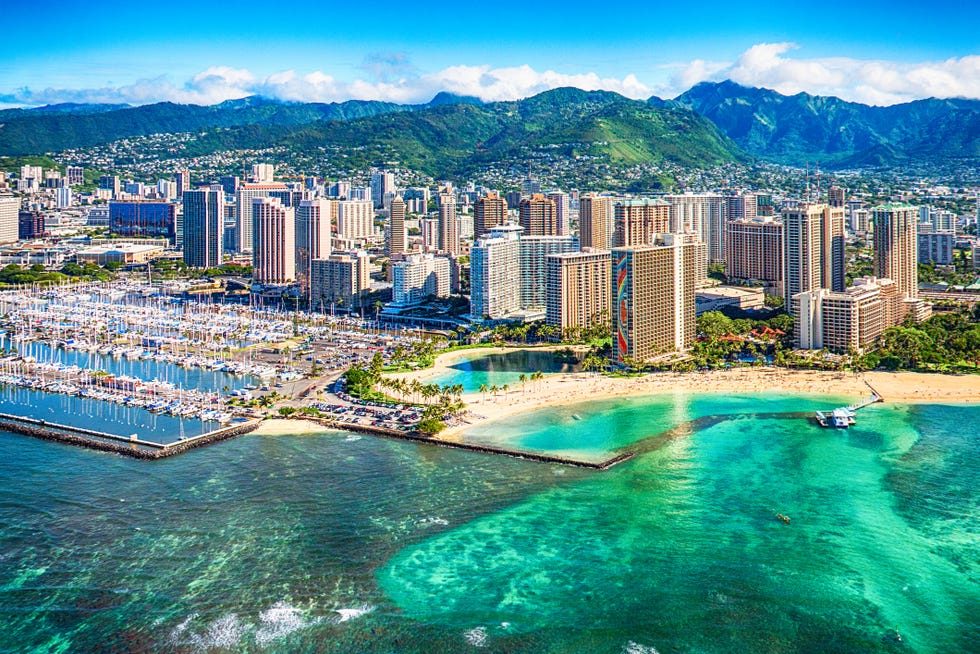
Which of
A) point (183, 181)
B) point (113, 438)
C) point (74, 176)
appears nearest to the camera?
point (113, 438)

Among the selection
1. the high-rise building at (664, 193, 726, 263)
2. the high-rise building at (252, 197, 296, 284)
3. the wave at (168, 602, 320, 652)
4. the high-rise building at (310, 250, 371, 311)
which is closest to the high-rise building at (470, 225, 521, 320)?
the high-rise building at (310, 250, 371, 311)

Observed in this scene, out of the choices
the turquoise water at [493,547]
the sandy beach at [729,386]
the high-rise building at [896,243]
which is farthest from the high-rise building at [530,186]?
the turquoise water at [493,547]

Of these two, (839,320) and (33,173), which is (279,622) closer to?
(839,320)

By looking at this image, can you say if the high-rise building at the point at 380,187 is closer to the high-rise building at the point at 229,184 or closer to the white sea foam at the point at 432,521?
the high-rise building at the point at 229,184

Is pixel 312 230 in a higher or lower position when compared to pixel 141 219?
lower

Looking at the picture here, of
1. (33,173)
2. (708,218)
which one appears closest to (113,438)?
(708,218)
